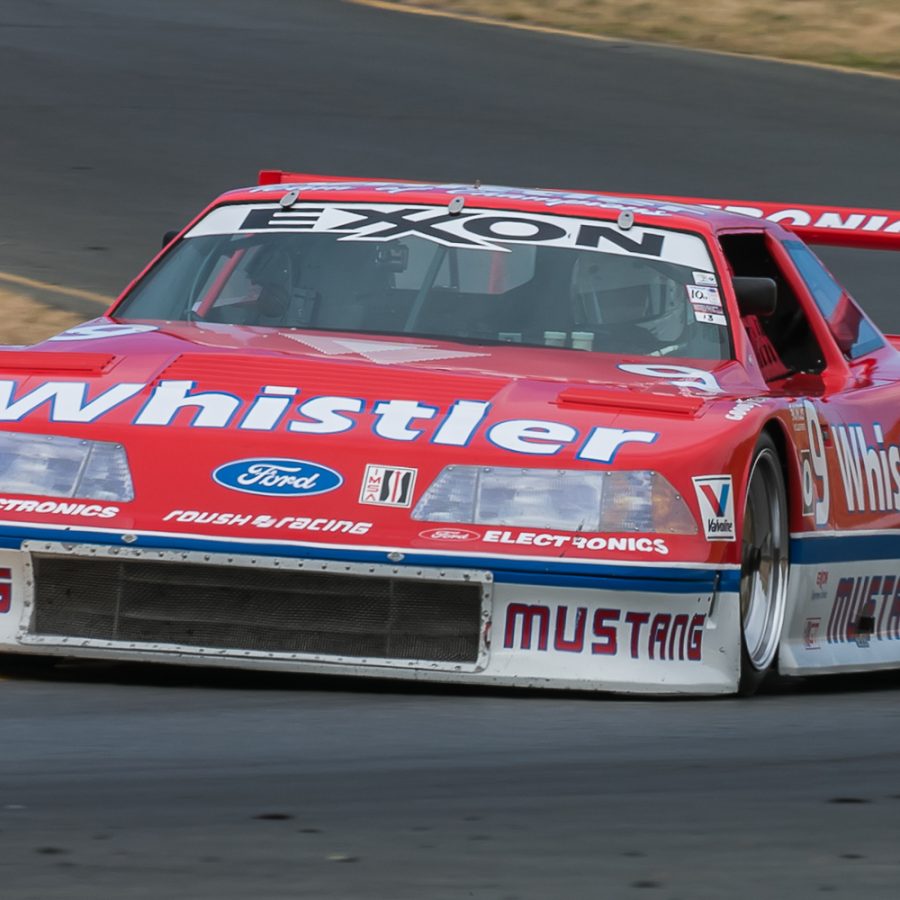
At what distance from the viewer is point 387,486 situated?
209 inches

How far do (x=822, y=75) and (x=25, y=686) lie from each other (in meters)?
15.7

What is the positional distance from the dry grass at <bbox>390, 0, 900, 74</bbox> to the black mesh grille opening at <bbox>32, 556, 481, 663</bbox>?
16.1 meters

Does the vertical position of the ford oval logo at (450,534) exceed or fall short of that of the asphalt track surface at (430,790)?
it exceeds it

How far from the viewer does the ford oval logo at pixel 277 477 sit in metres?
5.31

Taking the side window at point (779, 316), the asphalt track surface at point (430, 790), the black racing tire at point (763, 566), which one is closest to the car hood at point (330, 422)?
the black racing tire at point (763, 566)

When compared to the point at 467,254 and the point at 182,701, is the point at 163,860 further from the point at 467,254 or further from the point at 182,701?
the point at 467,254

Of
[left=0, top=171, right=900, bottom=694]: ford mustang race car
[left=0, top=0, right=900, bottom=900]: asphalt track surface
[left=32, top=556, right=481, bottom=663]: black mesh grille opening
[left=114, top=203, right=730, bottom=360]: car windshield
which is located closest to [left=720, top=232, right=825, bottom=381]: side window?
[left=114, top=203, right=730, bottom=360]: car windshield

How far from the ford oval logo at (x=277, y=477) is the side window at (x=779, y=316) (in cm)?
217

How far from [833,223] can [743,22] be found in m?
14.0

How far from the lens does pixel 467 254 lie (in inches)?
264

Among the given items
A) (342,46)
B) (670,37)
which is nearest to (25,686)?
(342,46)

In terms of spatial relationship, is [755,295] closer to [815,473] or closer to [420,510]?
[815,473]

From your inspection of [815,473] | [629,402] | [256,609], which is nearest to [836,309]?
[815,473]

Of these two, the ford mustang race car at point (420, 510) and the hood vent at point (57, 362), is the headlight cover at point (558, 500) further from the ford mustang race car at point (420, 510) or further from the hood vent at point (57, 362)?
the hood vent at point (57, 362)
